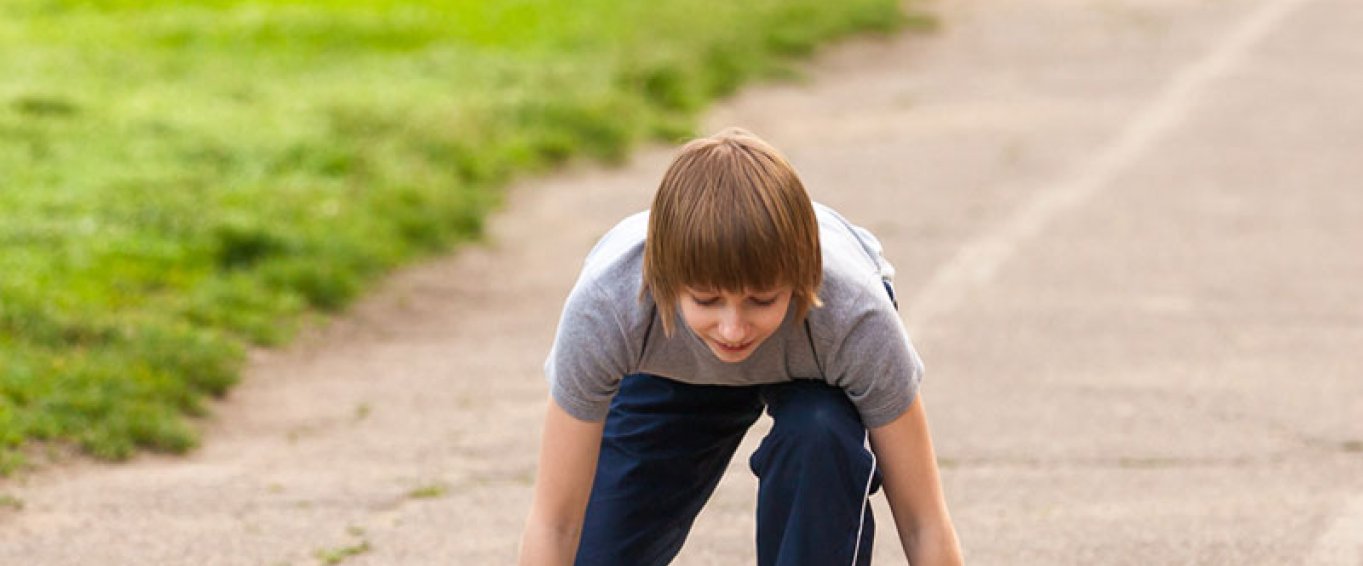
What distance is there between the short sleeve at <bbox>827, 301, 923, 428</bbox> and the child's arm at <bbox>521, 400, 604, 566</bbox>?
1.36 ft

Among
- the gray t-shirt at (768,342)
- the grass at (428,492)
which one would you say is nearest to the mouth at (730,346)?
the gray t-shirt at (768,342)

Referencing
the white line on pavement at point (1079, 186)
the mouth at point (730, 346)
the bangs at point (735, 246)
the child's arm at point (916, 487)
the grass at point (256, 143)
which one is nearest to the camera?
the bangs at point (735, 246)

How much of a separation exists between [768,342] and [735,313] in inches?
9.4

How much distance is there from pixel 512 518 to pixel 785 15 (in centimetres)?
786

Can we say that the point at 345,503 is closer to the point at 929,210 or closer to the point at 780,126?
the point at 929,210

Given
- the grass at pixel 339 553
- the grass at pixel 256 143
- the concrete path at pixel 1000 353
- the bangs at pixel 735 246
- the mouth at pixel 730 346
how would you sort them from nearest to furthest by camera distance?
the bangs at pixel 735 246
the mouth at pixel 730 346
the grass at pixel 339 553
the concrete path at pixel 1000 353
the grass at pixel 256 143

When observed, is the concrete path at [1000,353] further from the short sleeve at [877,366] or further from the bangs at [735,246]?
the bangs at [735,246]

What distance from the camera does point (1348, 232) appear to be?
7762 millimetres

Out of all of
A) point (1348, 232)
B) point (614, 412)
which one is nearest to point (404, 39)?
point (1348, 232)

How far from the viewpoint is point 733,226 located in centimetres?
276

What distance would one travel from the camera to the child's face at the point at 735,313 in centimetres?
281

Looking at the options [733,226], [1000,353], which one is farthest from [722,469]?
[1000,353]

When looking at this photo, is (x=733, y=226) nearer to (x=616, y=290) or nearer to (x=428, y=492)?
(x=616, y=290)

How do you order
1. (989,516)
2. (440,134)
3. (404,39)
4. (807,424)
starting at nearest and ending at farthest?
(807,424) → (989,516) → (440,134) → (404,39)
